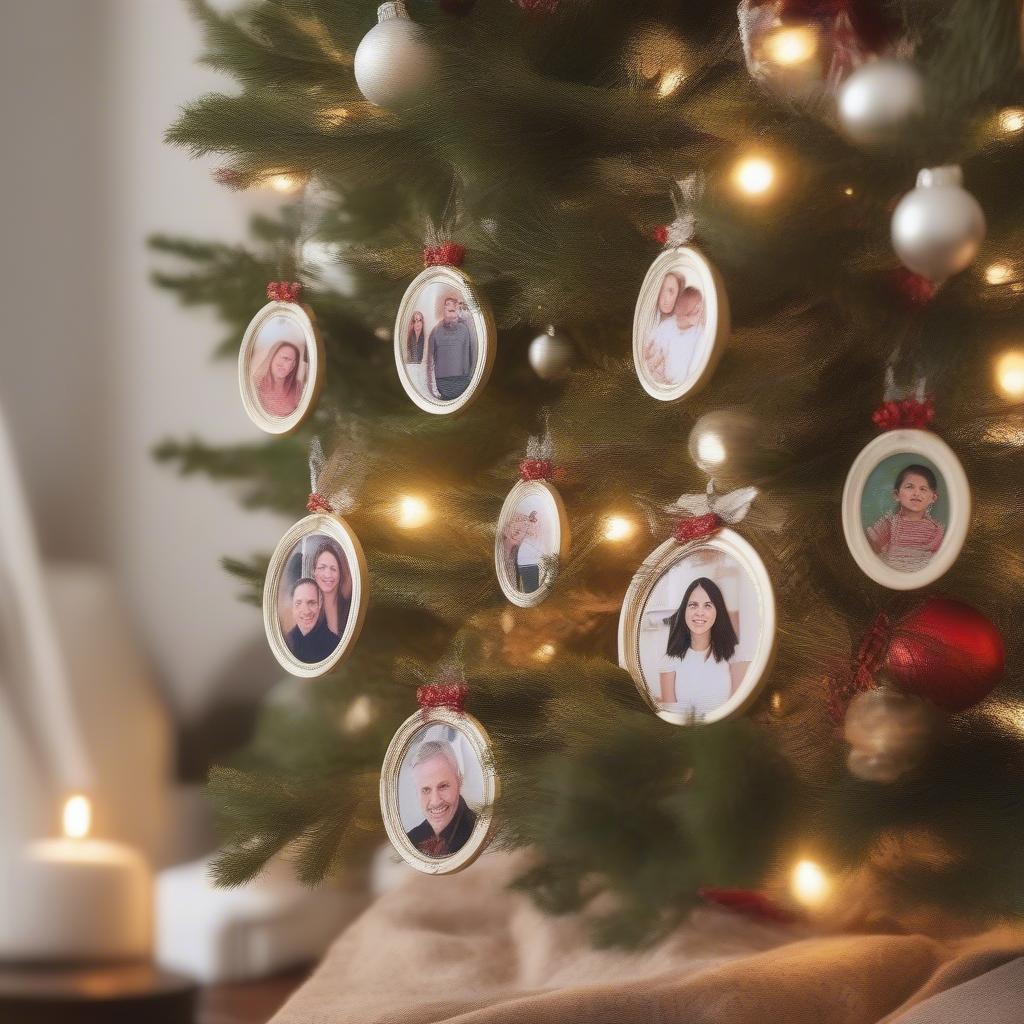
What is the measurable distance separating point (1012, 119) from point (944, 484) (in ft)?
0.65

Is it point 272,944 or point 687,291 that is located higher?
point 687,291

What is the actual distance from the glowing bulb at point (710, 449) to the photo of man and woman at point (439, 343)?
5.3 inches

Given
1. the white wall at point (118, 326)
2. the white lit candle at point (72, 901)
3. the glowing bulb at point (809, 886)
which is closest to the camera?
the glowing bulb at point (809, 886)

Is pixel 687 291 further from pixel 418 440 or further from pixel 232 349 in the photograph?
pixel 232 349

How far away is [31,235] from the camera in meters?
1.73

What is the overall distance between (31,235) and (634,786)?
4.59 feet

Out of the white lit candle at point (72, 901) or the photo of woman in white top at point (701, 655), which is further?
A: the white lit candle at point (72, 901)

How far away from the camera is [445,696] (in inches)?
28.1

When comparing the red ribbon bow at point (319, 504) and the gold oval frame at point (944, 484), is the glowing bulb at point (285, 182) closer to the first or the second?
the red ribbon bow at point (319, 504)

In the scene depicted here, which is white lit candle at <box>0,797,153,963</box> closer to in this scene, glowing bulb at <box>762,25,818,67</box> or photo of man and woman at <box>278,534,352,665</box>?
photo of man and woman at <box>278,534,352,665</box>

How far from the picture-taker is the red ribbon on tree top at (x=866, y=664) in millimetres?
673

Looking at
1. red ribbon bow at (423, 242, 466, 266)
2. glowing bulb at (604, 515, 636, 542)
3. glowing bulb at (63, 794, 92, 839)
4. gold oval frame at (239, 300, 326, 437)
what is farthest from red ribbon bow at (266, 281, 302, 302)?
glowing bulb at (63, 794, 92, 839)

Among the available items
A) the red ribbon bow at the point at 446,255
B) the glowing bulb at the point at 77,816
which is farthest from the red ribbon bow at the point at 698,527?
the glowing bulb at the point at 77,816

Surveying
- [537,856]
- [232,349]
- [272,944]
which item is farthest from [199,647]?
[537,856]
